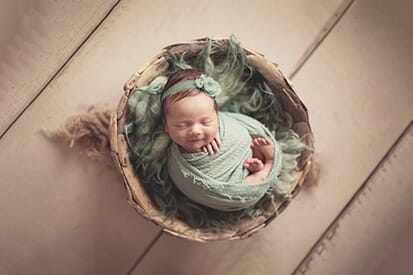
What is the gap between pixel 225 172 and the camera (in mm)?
809

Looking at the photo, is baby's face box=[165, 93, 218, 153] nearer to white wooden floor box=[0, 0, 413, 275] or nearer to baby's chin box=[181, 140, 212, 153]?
baby's chin box=[181, 140, 212, 153]

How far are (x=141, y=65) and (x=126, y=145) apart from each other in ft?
0.56

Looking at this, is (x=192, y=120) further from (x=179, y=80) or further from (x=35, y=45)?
(x=35, y=45)

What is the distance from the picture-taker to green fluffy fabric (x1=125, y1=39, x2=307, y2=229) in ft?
2.76

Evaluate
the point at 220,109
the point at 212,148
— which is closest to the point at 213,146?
the point at 212,148

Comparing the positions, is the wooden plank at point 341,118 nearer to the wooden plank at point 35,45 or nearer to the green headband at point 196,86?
the green headband at point 196,86

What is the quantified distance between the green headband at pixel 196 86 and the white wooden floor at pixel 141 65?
0.61 ft

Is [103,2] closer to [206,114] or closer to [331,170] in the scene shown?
[206,114]

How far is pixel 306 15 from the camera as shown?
96cm

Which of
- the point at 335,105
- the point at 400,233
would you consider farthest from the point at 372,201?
the point at 335,105

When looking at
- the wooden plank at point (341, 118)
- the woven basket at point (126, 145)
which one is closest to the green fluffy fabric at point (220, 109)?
the woven basket at point (126, 145)

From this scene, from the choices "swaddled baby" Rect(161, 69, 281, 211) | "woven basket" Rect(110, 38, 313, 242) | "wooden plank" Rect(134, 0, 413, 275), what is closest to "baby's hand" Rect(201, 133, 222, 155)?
"swaddled baby" Rect(161, 69, 281, 211)

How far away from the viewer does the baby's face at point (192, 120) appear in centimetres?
76

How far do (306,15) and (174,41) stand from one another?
9.1 inches
